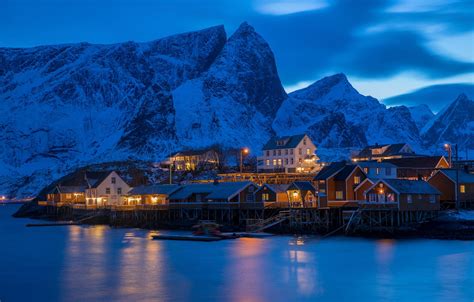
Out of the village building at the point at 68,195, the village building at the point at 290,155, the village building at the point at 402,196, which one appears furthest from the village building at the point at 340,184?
the village building at the point at 68,195

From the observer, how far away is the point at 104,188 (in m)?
109

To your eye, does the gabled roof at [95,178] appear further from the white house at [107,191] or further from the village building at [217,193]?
the village building at [217,193]

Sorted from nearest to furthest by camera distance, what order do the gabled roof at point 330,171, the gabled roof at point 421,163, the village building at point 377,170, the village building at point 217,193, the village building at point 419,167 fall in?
the gabled roof at point 330,171
the village building at point 377,170
the village building at point 217,193
the village building at point 419,167
the gabled roof at point 421,163

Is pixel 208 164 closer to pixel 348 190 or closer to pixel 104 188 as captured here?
pixel 104 188

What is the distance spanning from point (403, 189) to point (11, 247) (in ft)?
134

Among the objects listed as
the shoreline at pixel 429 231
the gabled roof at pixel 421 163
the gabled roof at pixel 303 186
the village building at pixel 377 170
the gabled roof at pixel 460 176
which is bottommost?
the shoreline at pixel 429 231

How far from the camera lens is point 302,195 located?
73.9 metres

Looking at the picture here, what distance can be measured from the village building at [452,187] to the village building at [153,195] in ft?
121

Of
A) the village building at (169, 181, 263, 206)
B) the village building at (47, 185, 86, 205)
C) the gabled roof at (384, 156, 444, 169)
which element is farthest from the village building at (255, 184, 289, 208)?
the village building at (47, 185, 86, 205)

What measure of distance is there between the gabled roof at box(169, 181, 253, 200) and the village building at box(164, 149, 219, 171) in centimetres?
5380

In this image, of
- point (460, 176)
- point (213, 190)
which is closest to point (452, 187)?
point (460, 176)

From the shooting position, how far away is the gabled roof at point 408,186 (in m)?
64.2

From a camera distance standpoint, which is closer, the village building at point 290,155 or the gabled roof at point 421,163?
the gabled roof at point 421,163

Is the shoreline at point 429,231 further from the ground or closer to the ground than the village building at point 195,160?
closer to the ground
